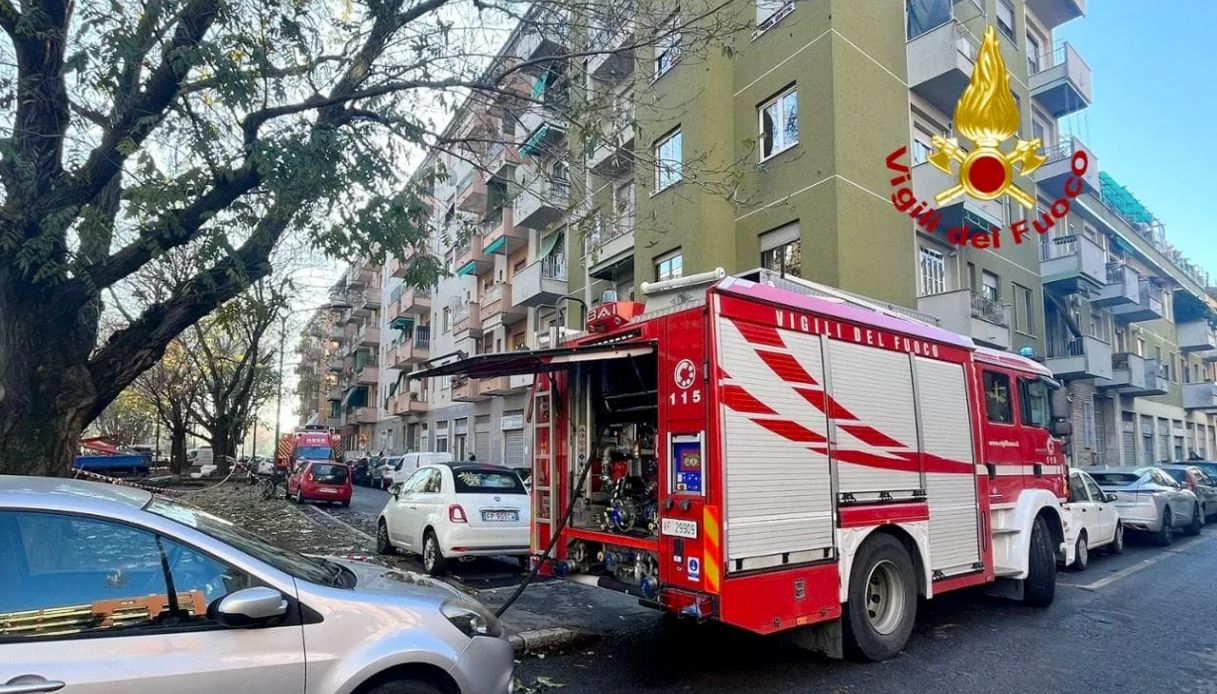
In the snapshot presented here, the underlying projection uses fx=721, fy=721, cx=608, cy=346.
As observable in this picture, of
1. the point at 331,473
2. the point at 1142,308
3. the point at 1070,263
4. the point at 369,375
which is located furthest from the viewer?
the point at 369,375

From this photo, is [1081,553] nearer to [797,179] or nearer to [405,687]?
[797,179]

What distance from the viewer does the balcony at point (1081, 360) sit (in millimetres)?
23219

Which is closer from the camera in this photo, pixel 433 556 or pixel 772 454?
pixel 772 454

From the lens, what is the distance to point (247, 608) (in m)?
3.06

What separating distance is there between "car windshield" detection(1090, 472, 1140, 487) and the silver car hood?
14.7 meters

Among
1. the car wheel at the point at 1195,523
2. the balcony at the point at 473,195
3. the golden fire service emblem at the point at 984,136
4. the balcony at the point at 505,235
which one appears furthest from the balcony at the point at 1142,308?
the balcony at the point at 473,195

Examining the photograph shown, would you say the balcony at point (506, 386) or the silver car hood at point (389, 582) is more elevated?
the balcony at point (506, 386)

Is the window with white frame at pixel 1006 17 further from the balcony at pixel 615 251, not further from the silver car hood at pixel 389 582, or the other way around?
the silver car hood at pixel 389 582

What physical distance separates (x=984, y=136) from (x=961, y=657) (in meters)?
14.9

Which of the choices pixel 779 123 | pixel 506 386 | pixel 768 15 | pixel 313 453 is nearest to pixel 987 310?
pixel 779 123

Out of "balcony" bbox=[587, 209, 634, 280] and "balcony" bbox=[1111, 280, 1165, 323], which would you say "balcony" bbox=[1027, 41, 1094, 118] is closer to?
"balcony" bbox=[1111, 280, 1165, 323]

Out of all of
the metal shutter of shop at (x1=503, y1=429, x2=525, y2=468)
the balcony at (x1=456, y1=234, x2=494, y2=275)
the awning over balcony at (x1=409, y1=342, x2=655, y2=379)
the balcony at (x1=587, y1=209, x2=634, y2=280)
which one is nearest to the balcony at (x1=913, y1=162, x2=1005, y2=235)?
the balcony at (x1=587, y1=209, x2=634, y2=280)

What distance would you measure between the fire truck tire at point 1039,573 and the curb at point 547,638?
487cm

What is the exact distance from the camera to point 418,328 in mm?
41938
